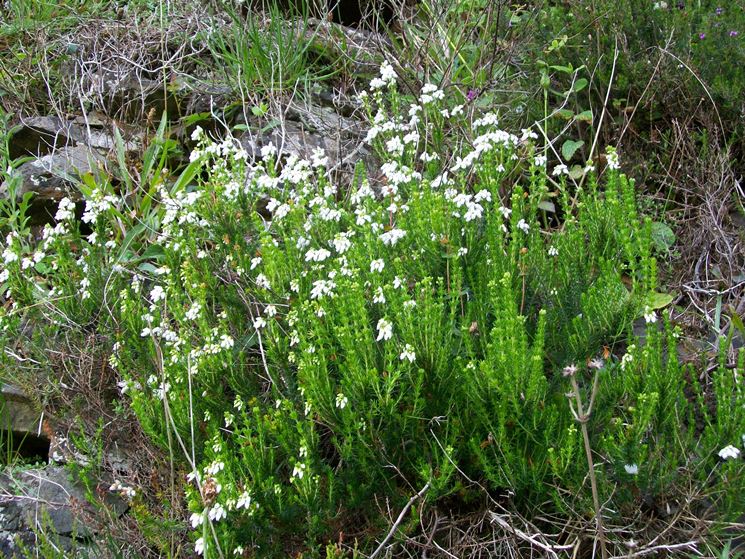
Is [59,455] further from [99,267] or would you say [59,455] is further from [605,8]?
[605,8]

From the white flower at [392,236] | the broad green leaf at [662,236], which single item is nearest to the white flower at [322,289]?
the white flower at [392,236]

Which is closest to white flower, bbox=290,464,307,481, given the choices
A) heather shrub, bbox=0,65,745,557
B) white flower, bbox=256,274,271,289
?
heather shrub, bbox=0,65,745,557

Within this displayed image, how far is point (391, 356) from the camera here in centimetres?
205

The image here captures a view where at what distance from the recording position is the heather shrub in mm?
2104

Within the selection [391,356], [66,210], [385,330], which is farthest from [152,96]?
[391,356]

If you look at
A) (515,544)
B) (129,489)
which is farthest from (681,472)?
(129,489)

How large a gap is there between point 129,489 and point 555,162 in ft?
8.91

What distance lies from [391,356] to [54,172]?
2868 millimetres

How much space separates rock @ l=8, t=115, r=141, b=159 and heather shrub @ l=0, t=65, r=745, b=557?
1515mm

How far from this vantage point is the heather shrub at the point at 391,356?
6.90 feet

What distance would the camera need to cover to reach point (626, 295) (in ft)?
7.71

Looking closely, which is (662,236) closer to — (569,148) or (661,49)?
(569,148)

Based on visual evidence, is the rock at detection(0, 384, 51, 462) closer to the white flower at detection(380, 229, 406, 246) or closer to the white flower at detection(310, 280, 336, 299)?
the white flower at detection(310, 280, 336, 299)

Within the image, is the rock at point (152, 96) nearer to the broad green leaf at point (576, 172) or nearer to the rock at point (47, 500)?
the broad green leaf at point (576, 172)
